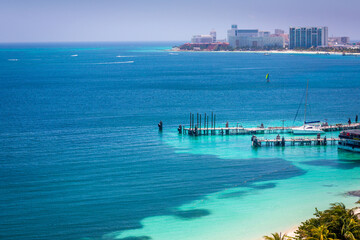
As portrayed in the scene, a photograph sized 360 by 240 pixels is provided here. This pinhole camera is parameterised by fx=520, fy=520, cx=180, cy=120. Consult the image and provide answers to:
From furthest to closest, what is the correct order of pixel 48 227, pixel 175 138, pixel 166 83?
1. pixel 166 83
2. pixel 175 138
3. pixel 48 227

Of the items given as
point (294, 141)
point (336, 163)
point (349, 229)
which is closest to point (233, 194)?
point (349, 229)

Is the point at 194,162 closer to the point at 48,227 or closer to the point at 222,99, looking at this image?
the point at 48,227

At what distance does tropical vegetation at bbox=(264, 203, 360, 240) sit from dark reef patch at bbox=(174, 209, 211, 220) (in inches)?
355

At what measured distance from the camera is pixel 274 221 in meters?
34.4

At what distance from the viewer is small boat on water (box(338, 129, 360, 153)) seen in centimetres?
5275

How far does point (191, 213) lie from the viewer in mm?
35625

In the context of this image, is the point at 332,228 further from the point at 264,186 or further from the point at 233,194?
the point at 264,186

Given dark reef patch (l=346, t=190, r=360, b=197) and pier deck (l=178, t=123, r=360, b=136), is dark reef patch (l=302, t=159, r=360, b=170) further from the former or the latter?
pier deck (l=178, t=123, r=360, b=136)

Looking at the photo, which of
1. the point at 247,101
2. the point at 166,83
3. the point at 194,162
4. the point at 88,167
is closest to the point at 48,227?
the point at 88,167

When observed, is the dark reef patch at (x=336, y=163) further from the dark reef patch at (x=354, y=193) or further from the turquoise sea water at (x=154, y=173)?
the dark reef patch at (x=354, y=193)

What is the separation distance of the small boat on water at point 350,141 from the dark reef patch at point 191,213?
23.5 m

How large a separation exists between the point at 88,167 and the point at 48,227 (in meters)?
14.1

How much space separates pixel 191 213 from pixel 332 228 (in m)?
11.7

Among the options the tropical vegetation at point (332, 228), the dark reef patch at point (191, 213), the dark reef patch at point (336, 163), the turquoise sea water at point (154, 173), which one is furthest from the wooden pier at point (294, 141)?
the tropical vegetation at point (332, 228)
